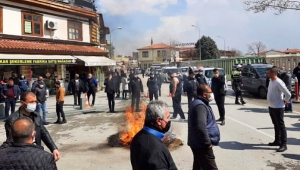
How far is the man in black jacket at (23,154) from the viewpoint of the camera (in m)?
2.19

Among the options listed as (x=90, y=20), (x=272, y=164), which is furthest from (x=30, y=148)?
(x=90, y=20)

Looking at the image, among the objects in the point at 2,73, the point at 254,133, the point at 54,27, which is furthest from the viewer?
the point at 54,27

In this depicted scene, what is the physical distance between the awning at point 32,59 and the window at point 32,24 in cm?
229

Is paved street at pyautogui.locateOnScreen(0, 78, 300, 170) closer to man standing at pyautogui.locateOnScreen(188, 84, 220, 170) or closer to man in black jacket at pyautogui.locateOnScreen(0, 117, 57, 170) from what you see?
man standing at pyautogui.locateOnScreen(188, 84, 220, 170)

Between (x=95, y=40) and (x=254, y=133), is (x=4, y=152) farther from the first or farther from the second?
(x=95, y=40)

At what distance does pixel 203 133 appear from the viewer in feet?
11.9

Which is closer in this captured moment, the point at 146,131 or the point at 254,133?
the point at 146,131

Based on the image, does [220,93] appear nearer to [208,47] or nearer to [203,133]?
[203,133]

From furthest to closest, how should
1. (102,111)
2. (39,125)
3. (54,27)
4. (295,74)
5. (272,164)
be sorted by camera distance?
(54,27)
(295,74)
(102,111)
(272,164)
(39,125)

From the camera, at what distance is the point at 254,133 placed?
789 cm

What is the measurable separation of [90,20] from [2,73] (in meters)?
9.89

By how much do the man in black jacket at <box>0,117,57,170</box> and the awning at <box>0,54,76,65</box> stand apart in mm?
14367

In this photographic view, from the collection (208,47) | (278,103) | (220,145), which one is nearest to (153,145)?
(278,103)

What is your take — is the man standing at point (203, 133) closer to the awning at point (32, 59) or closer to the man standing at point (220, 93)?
the man standing at point (220, 93)
